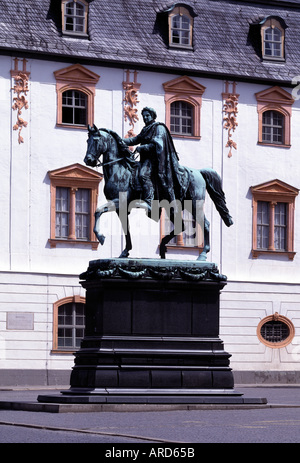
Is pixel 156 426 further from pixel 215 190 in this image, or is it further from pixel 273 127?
pixel 273 127

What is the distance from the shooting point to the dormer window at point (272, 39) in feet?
161

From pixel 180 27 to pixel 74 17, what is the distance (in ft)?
13.4

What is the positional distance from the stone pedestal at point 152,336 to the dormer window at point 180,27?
22.9m

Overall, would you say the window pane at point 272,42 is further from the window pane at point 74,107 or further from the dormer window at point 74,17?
the window pane at point 74,107

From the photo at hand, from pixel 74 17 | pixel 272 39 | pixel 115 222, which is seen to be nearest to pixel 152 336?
pixel 115 222

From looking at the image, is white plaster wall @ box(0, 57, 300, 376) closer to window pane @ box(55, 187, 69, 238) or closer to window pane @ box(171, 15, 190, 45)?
window pane @ box(55, 187, 69, 238)

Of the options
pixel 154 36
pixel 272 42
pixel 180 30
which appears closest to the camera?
pixel 154 36

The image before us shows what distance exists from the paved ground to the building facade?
2030 cm

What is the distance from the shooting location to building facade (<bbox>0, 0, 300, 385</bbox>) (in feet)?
146

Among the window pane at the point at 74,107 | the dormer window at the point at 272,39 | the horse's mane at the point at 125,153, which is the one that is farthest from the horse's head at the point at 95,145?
the dormer window at the point at 272,39

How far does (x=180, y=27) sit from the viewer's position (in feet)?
157

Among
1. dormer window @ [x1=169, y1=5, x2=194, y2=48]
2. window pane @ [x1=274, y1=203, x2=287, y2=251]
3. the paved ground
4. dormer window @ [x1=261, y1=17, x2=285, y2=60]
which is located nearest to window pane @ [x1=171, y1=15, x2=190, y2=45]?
dormer window @ [x1=169, y1=5, x2=194, y2=48]
